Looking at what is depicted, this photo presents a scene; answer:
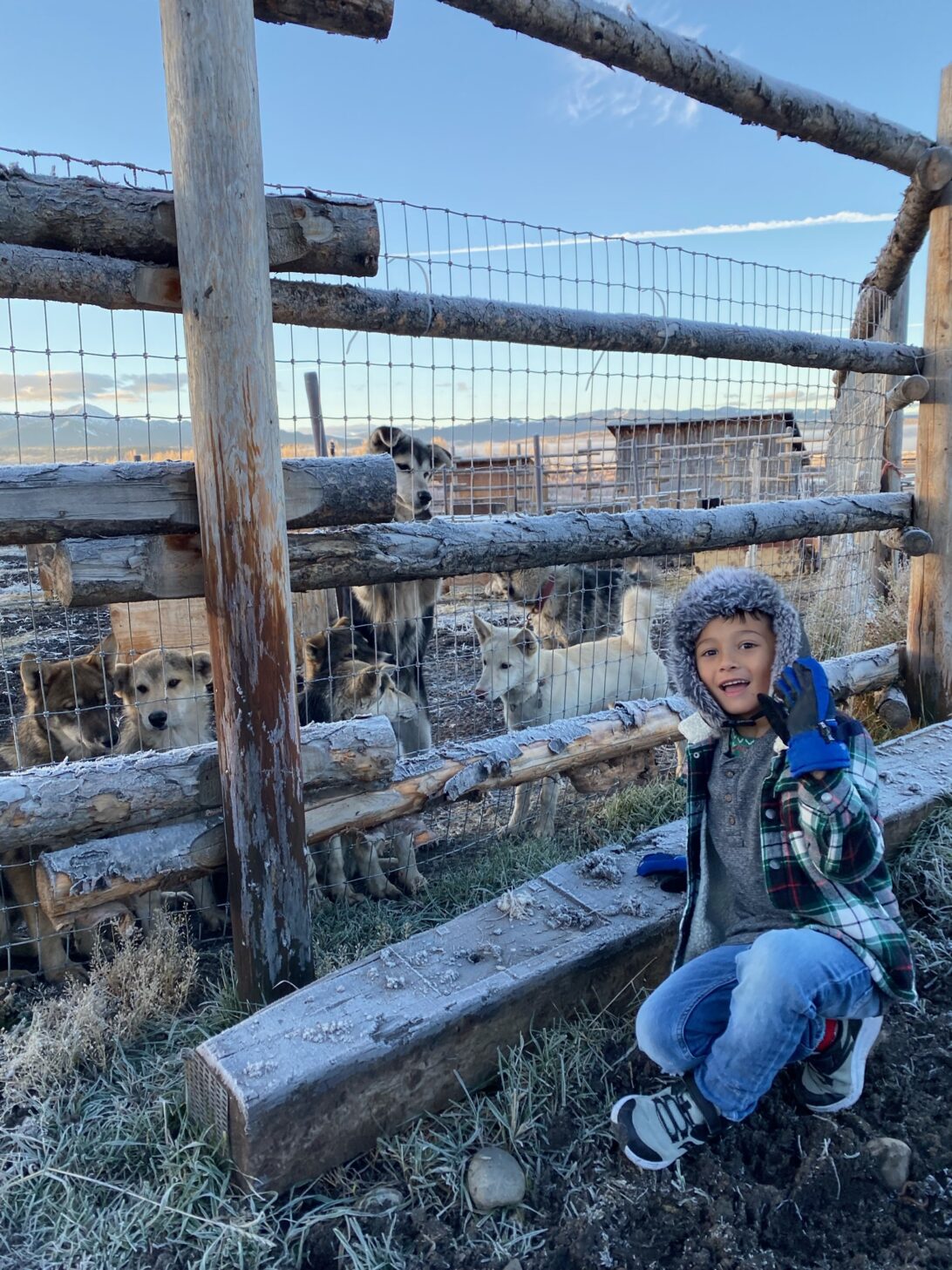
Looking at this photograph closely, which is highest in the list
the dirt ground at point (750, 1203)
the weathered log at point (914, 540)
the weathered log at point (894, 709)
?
the weathered log at point (914, 540)

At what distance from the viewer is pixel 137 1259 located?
202 cm

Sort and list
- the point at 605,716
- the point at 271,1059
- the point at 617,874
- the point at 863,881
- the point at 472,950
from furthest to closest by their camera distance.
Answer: the point at 605,716, the point at 617,874, the point at 472,950, the point at 863,881, the point at 271,1059

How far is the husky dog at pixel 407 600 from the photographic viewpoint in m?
5.43

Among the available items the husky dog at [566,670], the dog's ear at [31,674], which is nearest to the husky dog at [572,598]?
the husky dog at [566,670]

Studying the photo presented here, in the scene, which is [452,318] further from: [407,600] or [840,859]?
[407,600]

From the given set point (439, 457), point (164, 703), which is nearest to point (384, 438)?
point (439, 457)

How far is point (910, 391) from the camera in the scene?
486 cm

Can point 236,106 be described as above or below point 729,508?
above

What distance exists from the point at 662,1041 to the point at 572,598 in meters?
6.28

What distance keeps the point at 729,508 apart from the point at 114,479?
2.94 m

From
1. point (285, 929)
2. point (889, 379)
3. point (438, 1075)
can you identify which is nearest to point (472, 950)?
point (438, 1075)

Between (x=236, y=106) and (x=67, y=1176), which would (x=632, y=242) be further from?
(x=67, y=1176)

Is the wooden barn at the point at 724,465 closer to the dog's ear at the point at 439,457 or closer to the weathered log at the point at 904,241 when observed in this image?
the weathered log at the point at 904,241

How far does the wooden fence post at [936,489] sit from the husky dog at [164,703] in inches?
170
